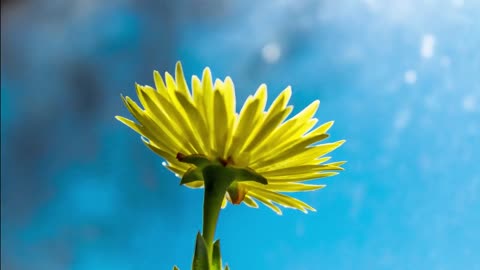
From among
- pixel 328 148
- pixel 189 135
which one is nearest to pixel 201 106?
pixel 189 135

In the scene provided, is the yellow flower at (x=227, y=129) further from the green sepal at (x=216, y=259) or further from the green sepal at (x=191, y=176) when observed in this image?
the green sepal at (x=216, y=259)

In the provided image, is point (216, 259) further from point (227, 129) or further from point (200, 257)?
point (227, 129)

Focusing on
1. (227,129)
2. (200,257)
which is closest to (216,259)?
(200,257)

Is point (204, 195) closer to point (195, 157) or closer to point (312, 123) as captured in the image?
point (195, 157)

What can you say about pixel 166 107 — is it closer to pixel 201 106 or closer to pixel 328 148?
pixel 201 106

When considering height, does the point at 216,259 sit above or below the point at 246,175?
below
